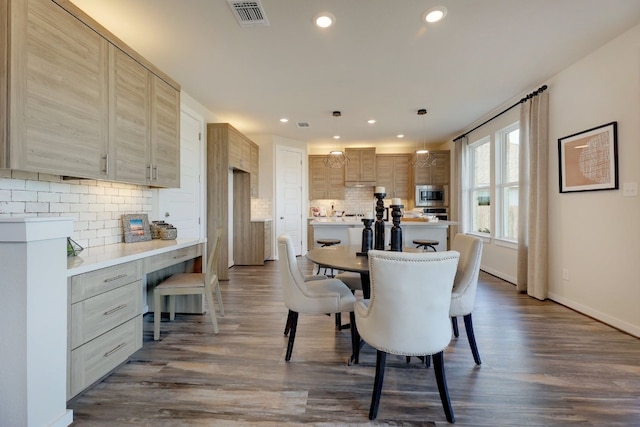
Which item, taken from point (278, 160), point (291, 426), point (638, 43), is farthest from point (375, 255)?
point (278, 160)

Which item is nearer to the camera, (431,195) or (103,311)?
(103,311)

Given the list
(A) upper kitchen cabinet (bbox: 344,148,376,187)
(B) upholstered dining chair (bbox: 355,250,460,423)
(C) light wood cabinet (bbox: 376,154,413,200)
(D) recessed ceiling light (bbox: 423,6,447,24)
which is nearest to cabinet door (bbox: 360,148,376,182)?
(A) upper kitchen cabinet (bbox: 344,148,376,187)

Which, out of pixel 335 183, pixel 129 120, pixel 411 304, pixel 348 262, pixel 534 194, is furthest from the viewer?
pixel 335 183

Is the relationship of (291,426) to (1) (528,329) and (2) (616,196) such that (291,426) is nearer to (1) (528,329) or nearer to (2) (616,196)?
(1) (528,329)

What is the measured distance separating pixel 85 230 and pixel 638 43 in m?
4.86

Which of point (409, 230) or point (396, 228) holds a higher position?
point (396, 228)

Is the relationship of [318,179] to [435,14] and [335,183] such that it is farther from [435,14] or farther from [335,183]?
[435,14]

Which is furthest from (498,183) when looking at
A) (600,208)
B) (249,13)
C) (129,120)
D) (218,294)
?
(129,120)

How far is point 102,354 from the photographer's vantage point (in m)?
1.85

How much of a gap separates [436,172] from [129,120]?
20.0ft

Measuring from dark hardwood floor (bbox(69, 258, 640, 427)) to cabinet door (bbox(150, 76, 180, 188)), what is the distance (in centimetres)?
147

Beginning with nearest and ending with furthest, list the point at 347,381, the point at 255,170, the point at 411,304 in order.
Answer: the point at 411,304
the point at 347,381
the point at 255,170

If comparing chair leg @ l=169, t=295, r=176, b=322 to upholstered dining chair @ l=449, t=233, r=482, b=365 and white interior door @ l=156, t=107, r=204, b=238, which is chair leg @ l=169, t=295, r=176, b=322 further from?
upholstered dining chair @ l=449, t=233, r=482, b=365

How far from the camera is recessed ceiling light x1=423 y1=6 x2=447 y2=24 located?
2223mm
